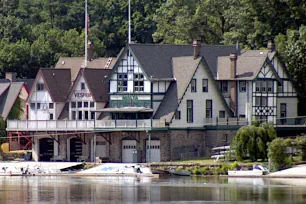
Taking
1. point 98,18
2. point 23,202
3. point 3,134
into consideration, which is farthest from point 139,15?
point 23,202

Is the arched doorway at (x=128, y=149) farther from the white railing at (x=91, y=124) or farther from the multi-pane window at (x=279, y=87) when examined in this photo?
the multi-pane window at (x=279, y=87)

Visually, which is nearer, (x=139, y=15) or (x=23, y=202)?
(x=23, y=202)

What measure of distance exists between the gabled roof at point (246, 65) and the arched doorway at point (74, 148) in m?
12.5

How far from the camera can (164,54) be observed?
353 feet

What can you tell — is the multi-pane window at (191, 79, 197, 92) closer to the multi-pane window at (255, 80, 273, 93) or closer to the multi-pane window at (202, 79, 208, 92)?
the multi-pane window at (202, 79, 208, 92)

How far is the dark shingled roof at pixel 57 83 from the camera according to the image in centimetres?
10981

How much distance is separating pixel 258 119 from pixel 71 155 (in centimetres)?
1541

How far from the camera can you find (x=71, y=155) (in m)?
108

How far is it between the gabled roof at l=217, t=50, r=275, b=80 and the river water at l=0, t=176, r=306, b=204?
1396cm

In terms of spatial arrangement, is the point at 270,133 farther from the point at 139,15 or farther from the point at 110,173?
the point at 139,15

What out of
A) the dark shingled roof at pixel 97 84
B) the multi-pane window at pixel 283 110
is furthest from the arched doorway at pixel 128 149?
the multi-pane window at pixel 283 110

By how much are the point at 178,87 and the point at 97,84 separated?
7.74 meters

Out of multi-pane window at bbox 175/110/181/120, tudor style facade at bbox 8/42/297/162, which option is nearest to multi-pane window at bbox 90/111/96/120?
tudor style facade at bbox 8/42/297/162

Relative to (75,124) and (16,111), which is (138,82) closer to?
(75,124)
